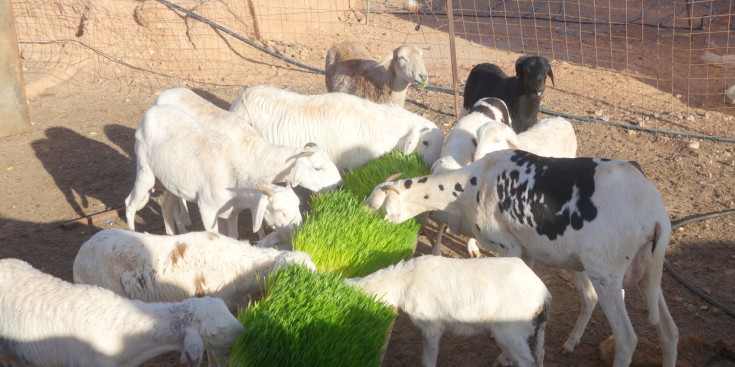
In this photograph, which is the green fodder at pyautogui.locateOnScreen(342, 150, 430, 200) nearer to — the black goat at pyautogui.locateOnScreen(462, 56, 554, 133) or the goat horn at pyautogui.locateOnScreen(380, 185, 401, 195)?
the goat horn at pyautogui.locateOnScreen(380, 185, 401, 195)

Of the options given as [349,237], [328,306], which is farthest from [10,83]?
[328,306]

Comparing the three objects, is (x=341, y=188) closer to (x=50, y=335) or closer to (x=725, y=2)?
(x=50, y=335)

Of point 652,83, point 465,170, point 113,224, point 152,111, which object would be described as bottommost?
point 652,83

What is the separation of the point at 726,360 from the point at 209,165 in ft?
15.2

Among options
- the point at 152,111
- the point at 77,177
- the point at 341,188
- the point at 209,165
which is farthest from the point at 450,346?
the point at 77,177

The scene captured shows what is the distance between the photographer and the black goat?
28.4 ft

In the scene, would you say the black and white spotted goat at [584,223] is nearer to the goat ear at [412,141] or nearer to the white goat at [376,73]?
the goat ear at [412,141]

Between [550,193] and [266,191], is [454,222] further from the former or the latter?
[266,191]

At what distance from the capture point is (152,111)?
7.26m

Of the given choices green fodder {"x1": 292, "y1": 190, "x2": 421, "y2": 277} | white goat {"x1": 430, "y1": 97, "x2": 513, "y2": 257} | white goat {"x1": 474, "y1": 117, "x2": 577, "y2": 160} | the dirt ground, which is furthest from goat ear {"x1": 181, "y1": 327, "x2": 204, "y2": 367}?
white goat {"x1": 474, "y1": 117, "x2": 577, "y2": 160}

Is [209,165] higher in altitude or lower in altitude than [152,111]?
lower

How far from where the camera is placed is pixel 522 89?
8867 millimetres

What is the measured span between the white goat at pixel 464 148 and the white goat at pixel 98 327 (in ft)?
8.41

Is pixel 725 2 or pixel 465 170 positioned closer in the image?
pixel 465 170
